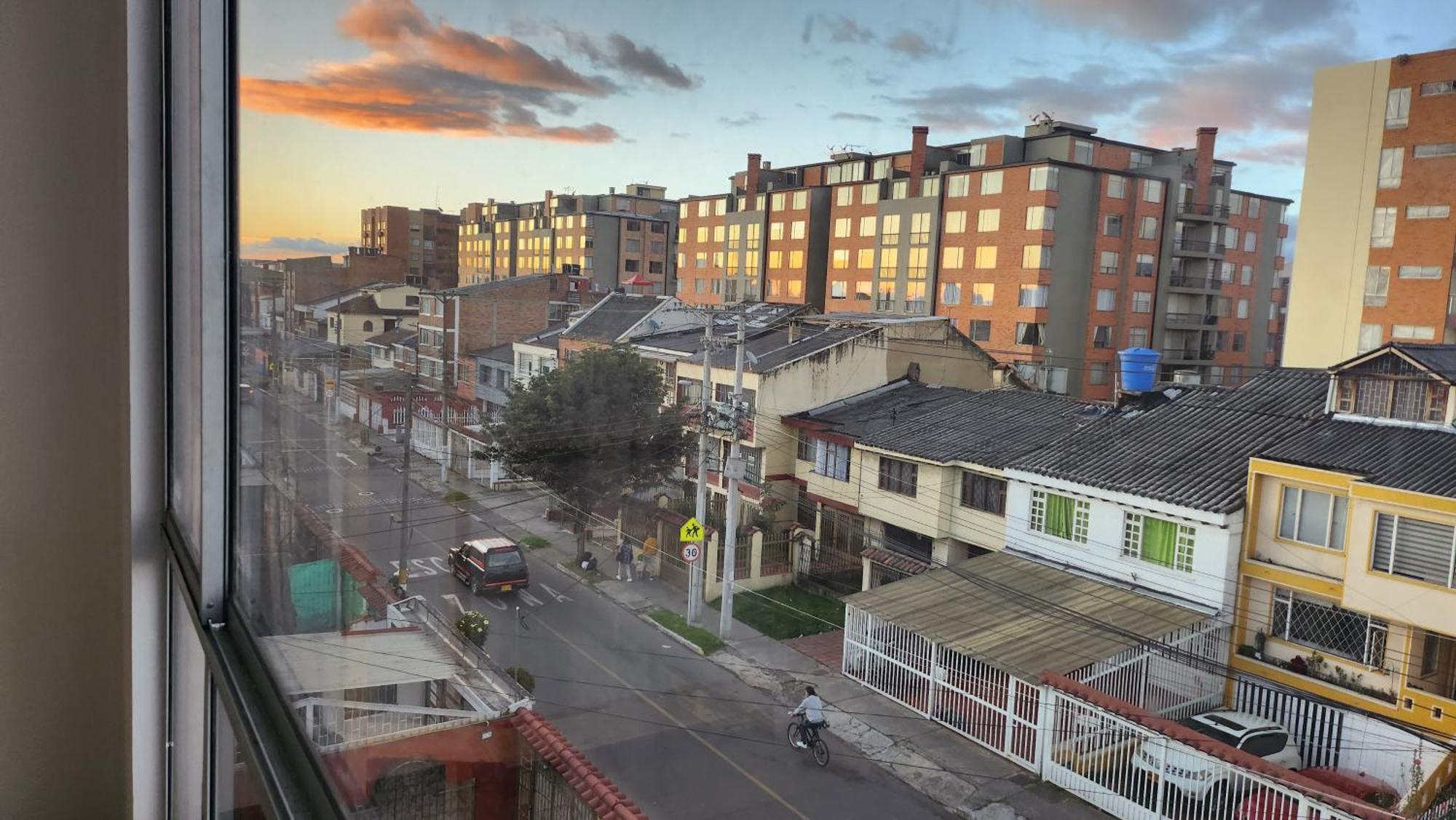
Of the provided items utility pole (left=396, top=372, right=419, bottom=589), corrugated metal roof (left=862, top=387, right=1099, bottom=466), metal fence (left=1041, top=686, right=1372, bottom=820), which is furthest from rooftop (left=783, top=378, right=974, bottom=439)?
utility pole (left=396, top=372, right=419, bottom=589)

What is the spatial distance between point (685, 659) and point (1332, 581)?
2.03 feet

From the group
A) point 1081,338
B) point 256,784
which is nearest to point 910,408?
point 1081,338

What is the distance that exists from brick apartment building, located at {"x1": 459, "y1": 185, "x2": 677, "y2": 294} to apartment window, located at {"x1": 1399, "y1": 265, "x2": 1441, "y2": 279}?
76 centimetres

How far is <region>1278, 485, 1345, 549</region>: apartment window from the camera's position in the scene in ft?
1.90

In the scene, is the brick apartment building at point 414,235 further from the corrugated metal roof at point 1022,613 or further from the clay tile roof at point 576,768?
the corrugated metal roof at point 1022,613

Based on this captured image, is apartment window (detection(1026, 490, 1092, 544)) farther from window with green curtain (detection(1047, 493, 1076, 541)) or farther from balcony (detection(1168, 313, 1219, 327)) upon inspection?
balcony (detection(1168, 313, 1219, 327))

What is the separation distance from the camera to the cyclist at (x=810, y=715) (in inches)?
33.7

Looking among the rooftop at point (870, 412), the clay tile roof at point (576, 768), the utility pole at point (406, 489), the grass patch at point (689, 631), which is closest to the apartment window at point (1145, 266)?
the rooftop at point (870, 412)

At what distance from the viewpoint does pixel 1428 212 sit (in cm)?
54

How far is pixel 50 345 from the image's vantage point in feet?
6.47

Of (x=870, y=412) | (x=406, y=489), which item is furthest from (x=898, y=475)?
(x=406, y=489)

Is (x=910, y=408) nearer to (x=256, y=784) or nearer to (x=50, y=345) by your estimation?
(x=256, y=784)

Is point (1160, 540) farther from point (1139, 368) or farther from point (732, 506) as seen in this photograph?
point (732, 506)

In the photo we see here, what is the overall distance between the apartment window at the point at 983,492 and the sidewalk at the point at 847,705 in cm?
18
